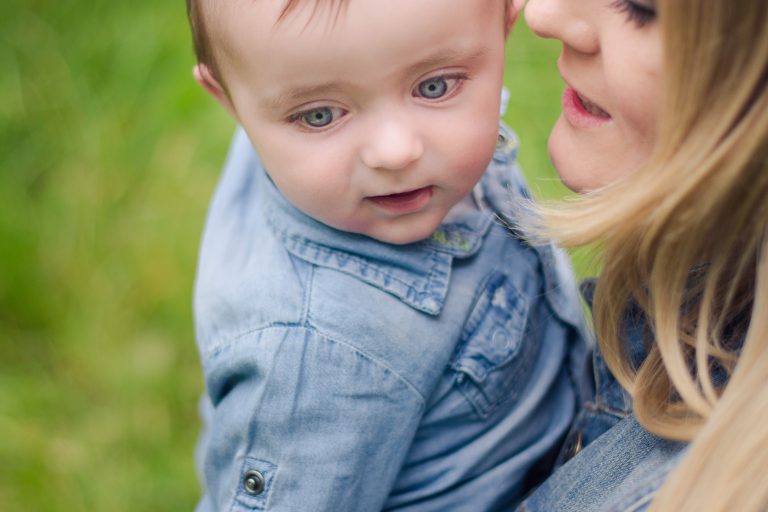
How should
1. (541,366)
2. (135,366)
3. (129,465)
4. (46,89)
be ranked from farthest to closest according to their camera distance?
(46,89) < (135,366) < (129,465) < (541,366)

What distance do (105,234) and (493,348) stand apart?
1.40 meters

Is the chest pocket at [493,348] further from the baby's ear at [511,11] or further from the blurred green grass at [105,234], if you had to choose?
the blurred green grass at [105,234]

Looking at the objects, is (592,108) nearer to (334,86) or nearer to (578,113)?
(578,113)

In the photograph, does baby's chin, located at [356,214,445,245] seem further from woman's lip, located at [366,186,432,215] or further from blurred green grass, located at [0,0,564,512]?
blurred green grass, located at [0,0,564,512]

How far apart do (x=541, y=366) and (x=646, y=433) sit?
0.27 m

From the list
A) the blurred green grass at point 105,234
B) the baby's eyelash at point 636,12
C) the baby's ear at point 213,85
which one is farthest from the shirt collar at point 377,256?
the blurred green grass at point 105,234

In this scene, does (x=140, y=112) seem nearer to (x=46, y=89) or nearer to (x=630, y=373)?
(x=46, y=89)

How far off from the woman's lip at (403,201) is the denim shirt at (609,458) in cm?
29

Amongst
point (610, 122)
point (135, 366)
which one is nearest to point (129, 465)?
point (135, 366)

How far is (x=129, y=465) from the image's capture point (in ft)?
6.93

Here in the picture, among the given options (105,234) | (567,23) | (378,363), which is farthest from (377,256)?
(105,234)

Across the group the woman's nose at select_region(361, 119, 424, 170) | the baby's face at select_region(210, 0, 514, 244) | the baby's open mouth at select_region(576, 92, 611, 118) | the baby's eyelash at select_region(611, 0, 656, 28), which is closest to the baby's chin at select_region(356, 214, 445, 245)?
the baby's face at select_region(210, 0, 514, 244)

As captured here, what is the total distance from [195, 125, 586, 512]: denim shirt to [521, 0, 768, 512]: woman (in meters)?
0.14

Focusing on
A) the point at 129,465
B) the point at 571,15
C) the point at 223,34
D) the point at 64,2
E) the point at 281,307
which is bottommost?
the point at 129,465
